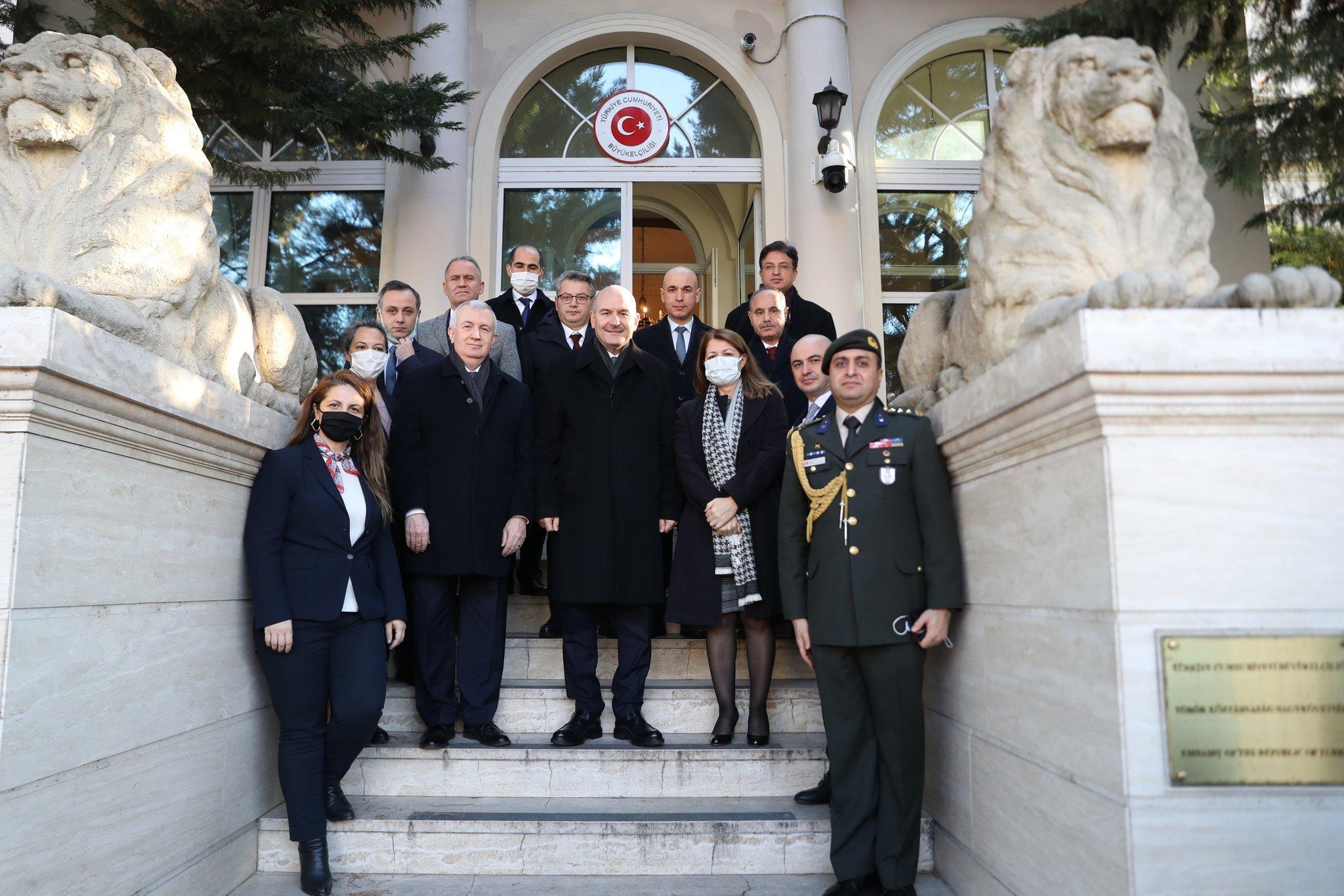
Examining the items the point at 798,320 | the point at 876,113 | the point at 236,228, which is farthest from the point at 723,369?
the point at 236,228

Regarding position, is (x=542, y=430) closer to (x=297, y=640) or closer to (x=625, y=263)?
(x=297, y=640)

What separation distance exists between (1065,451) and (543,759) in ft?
7.69

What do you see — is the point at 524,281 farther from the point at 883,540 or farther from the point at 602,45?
the point at 602,45

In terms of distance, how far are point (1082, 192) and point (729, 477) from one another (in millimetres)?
1786

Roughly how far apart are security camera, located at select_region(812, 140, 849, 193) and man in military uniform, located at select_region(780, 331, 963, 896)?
5032 mm

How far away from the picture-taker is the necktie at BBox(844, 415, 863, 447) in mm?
3264

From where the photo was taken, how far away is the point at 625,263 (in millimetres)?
8758

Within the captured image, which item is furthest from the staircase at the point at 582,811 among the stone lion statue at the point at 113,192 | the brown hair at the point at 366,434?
the stone lion statue at the point at 113,192

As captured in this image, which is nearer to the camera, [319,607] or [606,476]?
[319,607]

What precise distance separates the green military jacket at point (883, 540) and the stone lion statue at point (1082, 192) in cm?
41

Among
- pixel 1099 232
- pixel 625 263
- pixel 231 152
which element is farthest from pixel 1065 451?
pixel 231 152

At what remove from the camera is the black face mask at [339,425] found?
11.5 feet

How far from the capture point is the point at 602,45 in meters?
9.04

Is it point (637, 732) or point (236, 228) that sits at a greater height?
point (236, 228)
